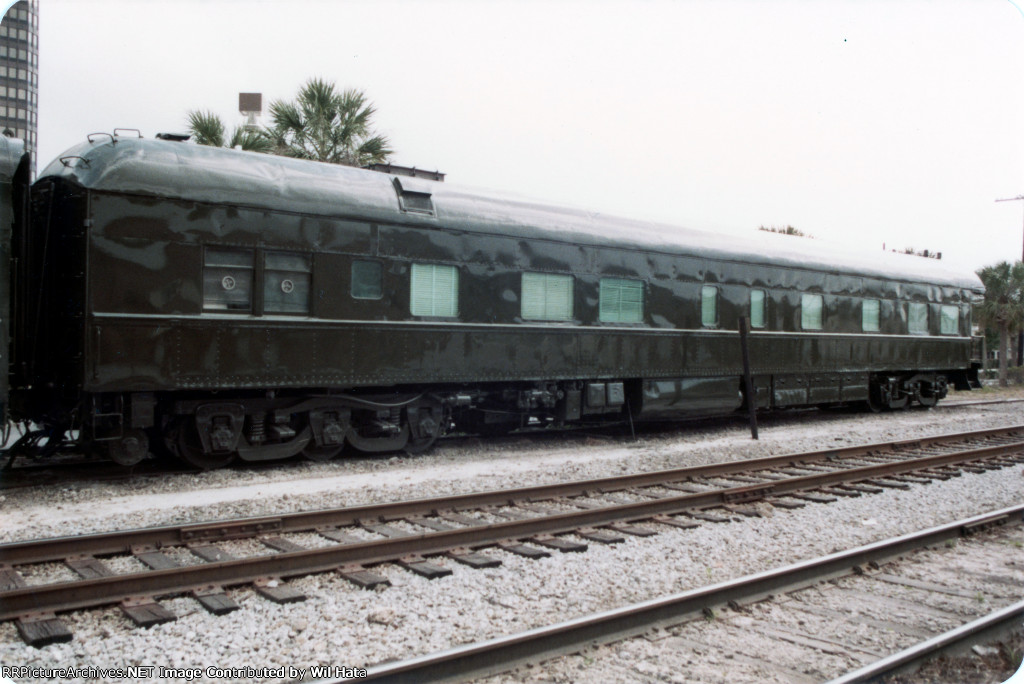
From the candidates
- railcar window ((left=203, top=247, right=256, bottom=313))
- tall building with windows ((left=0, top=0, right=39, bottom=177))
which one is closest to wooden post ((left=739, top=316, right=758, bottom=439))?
railcar window ((left=203, top=247, right=256, bottom=313))

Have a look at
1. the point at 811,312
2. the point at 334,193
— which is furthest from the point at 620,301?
the point at 811,312

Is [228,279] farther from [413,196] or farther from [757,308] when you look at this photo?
[757,308]

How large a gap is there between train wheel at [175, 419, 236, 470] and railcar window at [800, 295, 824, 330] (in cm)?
1090

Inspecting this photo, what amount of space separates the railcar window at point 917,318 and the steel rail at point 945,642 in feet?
46.1

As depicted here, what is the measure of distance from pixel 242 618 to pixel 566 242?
27.0 feet

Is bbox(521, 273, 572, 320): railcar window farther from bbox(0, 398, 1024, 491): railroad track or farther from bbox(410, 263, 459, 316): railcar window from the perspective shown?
bbox(0, 398, 1024, 491): railroad track

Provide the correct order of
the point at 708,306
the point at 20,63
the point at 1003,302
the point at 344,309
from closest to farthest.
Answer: the point at 20,63 → the point at 344,309 → the point at 708,306 → the point at 1003,302

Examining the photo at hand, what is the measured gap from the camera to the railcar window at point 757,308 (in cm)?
1482

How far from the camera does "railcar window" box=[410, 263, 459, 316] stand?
10555 mm

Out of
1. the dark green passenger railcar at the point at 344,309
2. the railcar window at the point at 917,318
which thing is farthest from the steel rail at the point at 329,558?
the railcar window at the point at 917,318

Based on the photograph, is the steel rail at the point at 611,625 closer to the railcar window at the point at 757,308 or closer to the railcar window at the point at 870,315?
the railcar window at the point at 757,308

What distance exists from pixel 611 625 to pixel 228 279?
631cm

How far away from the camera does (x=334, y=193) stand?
32.7 feet

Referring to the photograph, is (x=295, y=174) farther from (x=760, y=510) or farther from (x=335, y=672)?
(x=335, y=672)
